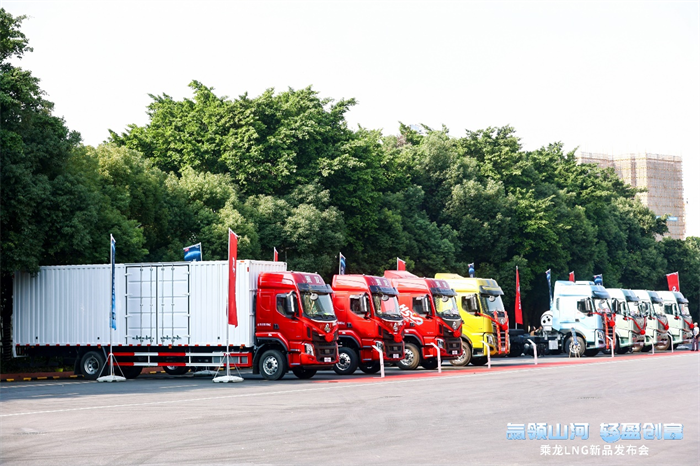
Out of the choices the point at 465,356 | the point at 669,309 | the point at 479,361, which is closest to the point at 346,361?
the point at 465,356

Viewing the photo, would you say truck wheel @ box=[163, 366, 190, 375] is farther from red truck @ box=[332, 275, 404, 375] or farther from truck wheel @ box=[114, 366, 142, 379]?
red truck @ box=[332, 275, 404, 375]

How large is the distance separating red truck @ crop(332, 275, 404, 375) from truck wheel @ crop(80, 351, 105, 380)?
25.3 ft

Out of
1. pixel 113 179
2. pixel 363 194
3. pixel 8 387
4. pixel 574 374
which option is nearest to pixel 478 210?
pixel 363 194

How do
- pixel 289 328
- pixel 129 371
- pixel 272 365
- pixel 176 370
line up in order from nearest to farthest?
pixel 289 328 → pixel 272 365 → pixel 129 371 → pixel 176 370

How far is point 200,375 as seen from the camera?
31.7 meters

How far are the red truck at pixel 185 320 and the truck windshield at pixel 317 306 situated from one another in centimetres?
3

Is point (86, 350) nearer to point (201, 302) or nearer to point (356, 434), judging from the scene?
point (201, 302)

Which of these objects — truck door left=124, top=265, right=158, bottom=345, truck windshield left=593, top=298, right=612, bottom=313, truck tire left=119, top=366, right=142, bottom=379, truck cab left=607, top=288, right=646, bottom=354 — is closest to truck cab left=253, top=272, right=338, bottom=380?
truck door left=124, top=265, right=158, bottom=345

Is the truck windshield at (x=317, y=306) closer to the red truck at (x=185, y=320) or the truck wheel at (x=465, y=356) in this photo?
the red truck at (x=185, y=320)

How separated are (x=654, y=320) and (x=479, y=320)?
20718 mm

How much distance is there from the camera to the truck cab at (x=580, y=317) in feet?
149

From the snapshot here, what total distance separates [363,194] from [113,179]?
56.2ft

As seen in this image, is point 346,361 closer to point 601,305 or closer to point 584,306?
point 584,306

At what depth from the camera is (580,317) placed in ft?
150
